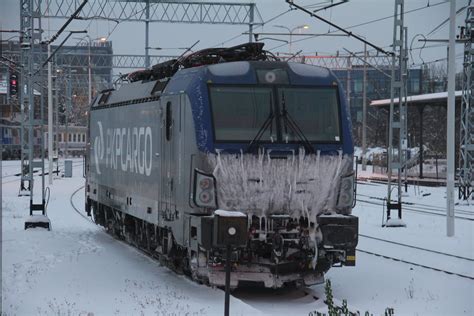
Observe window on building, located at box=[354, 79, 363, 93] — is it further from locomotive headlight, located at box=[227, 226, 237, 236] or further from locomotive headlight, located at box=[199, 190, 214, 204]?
locomotive headlight, located at box=[227, 226, 237, 236]

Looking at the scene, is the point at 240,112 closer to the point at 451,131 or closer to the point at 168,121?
the point at 168,121

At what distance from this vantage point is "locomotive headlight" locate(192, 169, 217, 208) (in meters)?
11.4

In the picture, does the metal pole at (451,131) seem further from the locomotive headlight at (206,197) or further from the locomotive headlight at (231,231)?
the locomotive headlight at (231,231)

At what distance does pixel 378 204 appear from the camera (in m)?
32.4

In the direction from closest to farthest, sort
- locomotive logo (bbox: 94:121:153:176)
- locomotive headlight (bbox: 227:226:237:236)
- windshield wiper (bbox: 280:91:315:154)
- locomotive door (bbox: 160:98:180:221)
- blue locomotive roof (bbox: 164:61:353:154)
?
locomotive headlight (bbox: 227:226:237:236)
blue locomotive roof (bbox: 164:61:353:154)
windshield wiper (bbox: 280:91:315:154)
locomotive door (bbox: 160:98:180:221)
locomotive logo (bbox: 94:121:153:176)

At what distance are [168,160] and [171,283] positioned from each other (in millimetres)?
1991

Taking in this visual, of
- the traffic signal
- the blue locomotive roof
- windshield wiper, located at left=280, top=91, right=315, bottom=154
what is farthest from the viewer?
the traffic signal

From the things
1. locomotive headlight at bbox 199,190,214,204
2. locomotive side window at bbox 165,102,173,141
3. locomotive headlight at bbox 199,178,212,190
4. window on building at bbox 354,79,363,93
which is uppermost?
window on building at bbox 354,79,363,93

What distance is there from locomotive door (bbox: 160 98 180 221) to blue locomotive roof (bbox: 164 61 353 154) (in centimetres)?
46

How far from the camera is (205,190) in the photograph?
37.5 feet

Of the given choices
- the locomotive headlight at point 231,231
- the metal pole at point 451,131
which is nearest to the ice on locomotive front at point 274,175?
the locomotive headlight at point 231,231

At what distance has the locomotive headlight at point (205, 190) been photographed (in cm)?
1142

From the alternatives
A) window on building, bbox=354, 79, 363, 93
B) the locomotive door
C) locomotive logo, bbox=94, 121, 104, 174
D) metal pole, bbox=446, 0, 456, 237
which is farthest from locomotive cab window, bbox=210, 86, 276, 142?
window on building, bbox=354, 79, 363, 93

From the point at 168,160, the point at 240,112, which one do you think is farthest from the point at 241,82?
the point at 168,160
